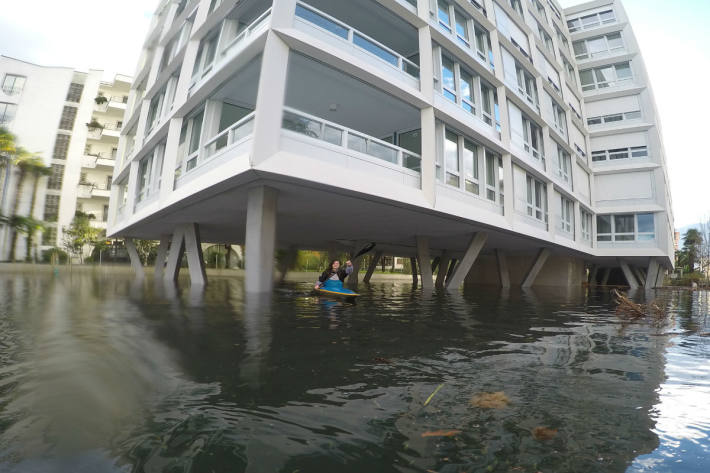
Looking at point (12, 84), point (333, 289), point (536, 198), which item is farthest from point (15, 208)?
point (536, 198)

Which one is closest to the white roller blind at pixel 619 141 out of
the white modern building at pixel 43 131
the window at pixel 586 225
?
the window at pixel 586 225

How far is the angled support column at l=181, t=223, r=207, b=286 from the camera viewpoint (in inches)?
666

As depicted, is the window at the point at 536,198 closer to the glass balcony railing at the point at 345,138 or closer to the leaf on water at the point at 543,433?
the glass balcony railing at the point at 345,138

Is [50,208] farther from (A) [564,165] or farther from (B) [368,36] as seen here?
(A) [564,165]

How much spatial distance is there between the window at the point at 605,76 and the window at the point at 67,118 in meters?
39.1

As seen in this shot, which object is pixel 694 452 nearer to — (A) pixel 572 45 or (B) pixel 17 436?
(B) pixel 17 436

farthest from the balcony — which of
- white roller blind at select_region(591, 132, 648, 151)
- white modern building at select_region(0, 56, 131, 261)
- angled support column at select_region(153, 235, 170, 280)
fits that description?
white roller blind at select_region(591, 132, 648, 151)

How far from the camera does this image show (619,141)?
101 ft

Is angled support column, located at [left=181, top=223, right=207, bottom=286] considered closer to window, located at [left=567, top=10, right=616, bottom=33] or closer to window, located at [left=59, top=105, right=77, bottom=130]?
window, located at [left=59, top=105, right=77, bottom=130]

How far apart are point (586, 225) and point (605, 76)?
1432 cm

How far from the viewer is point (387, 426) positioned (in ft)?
6.57

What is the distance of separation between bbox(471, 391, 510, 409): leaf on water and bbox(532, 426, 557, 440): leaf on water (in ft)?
1.16

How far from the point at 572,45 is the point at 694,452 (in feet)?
135

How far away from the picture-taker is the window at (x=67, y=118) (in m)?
3.26
